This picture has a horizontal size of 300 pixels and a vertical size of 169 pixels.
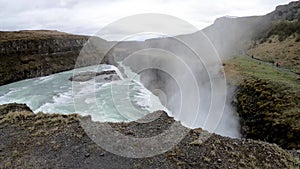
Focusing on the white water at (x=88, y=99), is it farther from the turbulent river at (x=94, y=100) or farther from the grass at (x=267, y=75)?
the grass at (x=267, y=75)

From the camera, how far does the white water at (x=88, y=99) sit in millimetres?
21858

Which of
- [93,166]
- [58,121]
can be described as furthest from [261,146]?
[58,121]

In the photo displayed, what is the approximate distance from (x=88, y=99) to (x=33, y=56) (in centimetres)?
2761

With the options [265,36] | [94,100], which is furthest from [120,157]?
[265,36]

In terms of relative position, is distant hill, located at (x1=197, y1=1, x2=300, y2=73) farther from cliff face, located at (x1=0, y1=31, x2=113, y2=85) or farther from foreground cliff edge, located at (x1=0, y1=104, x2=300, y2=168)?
cliff face, located at (x1=0, y1=31, x2=113, y2=85)

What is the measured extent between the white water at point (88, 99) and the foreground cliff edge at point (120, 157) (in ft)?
23.3

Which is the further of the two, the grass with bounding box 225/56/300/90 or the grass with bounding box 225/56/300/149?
the grass with bounding box 225/56/300/90

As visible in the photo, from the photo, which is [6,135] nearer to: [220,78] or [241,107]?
[241,107]

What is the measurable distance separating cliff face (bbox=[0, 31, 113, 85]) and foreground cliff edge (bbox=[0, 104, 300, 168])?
3198cm

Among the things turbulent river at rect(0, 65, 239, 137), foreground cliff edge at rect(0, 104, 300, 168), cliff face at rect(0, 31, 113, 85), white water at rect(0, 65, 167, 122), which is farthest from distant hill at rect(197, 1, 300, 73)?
cliff face at rect(0, 31, 113, 85)

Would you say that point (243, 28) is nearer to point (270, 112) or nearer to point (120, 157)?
point (270, 112)

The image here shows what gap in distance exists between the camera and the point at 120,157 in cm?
974

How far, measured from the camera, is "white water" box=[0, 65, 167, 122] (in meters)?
21.9

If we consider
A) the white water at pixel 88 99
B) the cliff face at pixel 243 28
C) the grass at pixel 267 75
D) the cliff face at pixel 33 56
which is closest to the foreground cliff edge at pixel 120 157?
the white water at pixel 88 99
